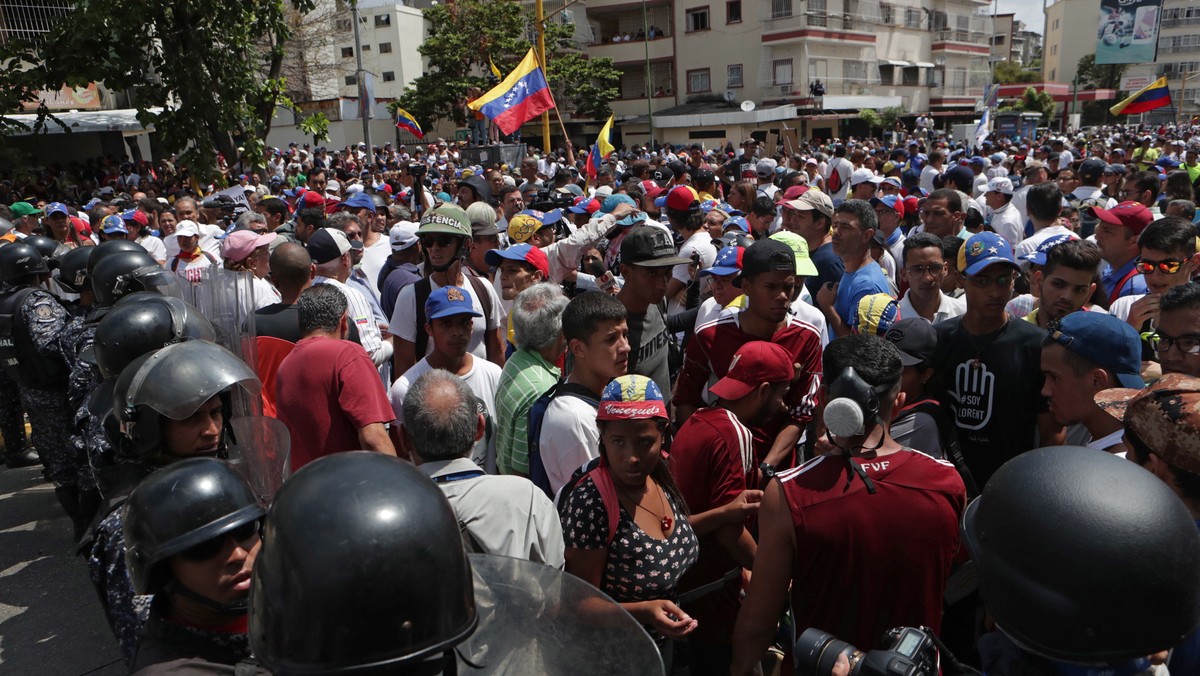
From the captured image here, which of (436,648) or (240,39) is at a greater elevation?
(240,39)

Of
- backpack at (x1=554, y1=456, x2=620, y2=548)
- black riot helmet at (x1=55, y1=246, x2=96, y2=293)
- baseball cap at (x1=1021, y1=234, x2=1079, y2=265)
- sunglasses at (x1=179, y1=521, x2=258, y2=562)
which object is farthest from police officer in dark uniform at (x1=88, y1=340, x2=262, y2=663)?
baseball cap at (x1=1021, y1=234, x2=1079, y2=265)

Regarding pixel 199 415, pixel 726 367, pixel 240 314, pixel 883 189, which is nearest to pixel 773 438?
pixel 726 367

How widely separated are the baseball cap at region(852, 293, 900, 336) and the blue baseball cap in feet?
7.29

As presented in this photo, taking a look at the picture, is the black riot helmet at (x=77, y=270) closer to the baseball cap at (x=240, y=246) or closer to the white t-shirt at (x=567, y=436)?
the baseball cap at (x=240, y=246)

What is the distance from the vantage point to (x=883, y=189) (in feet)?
33.7

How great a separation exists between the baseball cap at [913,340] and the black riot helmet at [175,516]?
267 centimetres

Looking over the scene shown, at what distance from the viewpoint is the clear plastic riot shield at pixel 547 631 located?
5.13ft

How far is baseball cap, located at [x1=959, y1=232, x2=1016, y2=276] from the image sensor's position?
387 centimetres

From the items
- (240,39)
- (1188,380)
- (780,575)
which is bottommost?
(780,575)

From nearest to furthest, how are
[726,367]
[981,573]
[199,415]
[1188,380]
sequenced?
[981,573]
[1188,380]
[199,415]
[726,367]

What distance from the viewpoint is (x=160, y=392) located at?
2928mm

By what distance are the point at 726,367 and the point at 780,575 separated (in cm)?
167

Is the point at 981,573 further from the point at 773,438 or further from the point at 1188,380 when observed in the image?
the point at 773,438

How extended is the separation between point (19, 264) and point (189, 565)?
17.4ft
